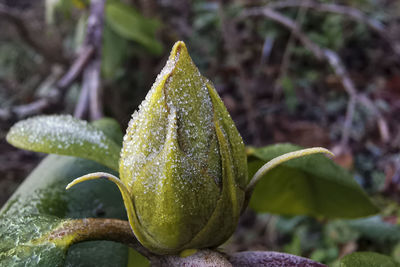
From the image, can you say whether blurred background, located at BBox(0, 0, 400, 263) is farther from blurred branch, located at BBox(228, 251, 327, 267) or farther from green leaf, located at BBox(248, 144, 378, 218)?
blurred branch, located at BBox(228, 251, 327, 267)

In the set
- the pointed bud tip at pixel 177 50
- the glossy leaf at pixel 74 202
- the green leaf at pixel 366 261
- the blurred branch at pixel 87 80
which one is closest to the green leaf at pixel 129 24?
the blurred branch at pixel 87 80

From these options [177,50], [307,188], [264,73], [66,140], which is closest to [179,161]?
[177,50]

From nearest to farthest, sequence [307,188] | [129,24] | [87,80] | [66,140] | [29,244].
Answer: [29,244] → [66,140] → [307,188] → [87,80] → [129,24]

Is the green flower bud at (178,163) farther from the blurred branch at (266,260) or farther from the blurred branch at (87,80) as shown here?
the blurred branch at (87,80)

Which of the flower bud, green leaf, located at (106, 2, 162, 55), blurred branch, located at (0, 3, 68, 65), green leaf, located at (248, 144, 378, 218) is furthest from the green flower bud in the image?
blurred branch, located at (0, 3, 68, 65)

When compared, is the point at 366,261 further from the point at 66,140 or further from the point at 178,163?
the point at 66,140
